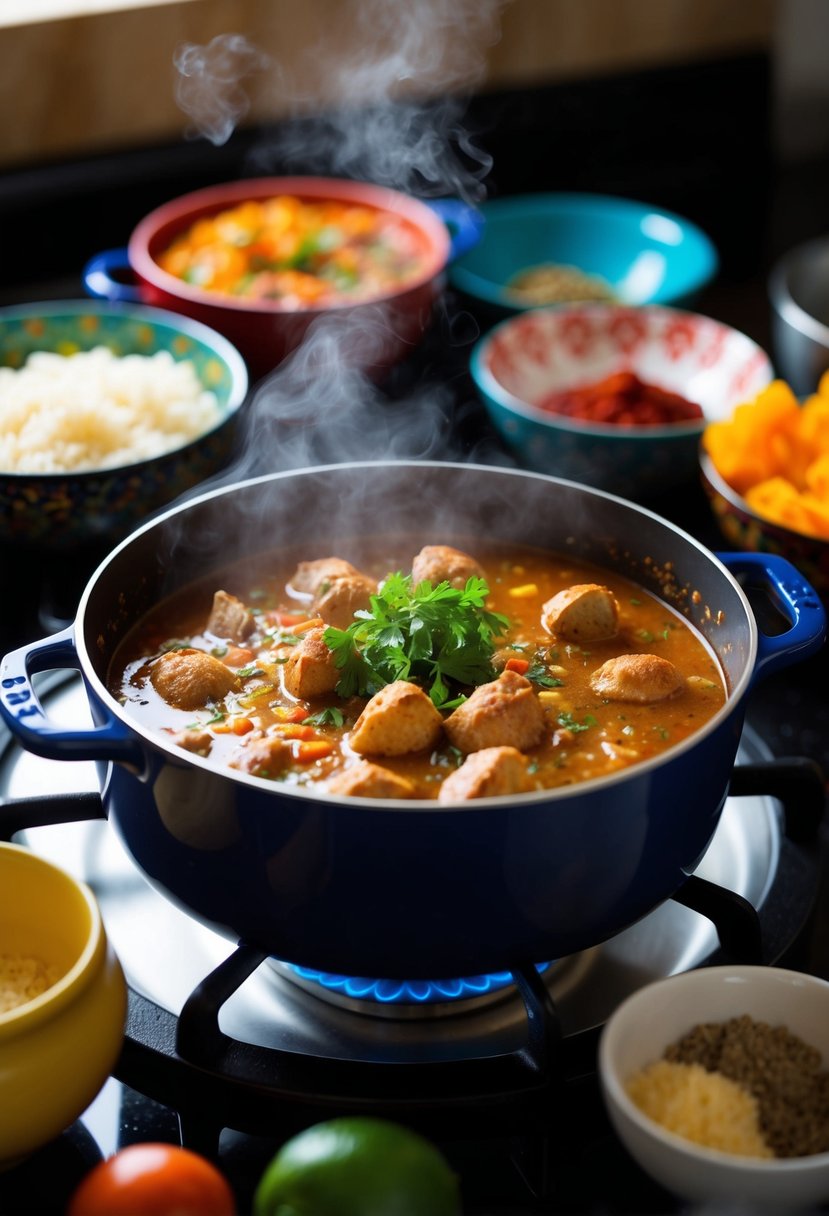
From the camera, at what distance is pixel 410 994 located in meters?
1.65

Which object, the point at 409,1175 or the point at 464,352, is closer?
the point at 409,1175

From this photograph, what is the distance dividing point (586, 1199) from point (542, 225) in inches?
112

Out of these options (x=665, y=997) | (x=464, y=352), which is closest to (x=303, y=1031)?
(x=665, y=997)

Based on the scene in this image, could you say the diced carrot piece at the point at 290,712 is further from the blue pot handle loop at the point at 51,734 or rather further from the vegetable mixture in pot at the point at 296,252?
the vegetable mixture in pot at the point at 296,252

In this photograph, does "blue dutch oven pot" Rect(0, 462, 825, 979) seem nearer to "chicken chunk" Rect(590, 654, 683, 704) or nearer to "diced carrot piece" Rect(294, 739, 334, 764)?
"chicken chunk" Rect(590, 654, 683, 704)

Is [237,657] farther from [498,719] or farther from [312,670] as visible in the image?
[498,719]

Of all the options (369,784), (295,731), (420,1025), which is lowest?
(420,1025)

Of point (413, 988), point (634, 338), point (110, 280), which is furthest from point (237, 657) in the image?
point (634, 338)

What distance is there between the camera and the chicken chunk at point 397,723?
1671 millimetres

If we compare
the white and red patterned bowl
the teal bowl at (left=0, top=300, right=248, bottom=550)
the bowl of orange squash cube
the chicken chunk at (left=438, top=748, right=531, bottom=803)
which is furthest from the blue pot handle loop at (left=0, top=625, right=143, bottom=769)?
the white and red patterned bowl

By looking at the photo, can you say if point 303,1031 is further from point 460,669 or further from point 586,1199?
point 460,669

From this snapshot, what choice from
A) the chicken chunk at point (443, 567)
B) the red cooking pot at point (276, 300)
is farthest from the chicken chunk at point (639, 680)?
the red cooking pot at point (276, 300)

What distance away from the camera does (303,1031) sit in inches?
64.2

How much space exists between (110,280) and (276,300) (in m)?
0.41
